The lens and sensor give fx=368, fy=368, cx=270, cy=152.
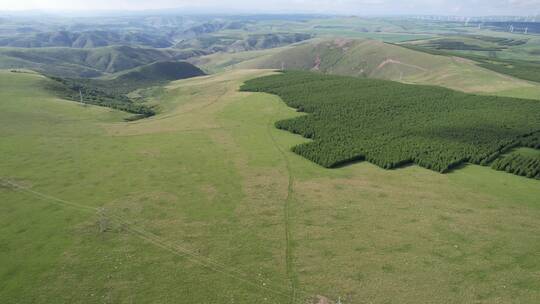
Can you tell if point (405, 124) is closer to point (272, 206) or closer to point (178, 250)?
point (272, 206)

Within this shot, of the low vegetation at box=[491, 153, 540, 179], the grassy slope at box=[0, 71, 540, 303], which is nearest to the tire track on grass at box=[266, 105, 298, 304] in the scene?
the grassy slope at box=[0, 71, 540, 303]

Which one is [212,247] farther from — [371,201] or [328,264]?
[371,201]

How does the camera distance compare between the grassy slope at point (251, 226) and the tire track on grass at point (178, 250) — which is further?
the tire track on grass at point (178, 250)

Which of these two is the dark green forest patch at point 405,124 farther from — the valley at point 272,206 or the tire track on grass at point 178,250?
the tire track on grass at point 178,250

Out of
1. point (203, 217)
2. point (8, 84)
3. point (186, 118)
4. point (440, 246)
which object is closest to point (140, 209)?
point (203, 217)

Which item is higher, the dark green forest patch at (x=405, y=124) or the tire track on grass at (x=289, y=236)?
the dark green forest patch at (x=405, y=124)

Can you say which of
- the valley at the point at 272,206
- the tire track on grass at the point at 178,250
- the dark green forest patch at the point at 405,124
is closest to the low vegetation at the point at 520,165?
the valley at the point at 272,206

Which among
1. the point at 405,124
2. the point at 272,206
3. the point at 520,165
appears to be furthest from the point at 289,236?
the point at 405,124
